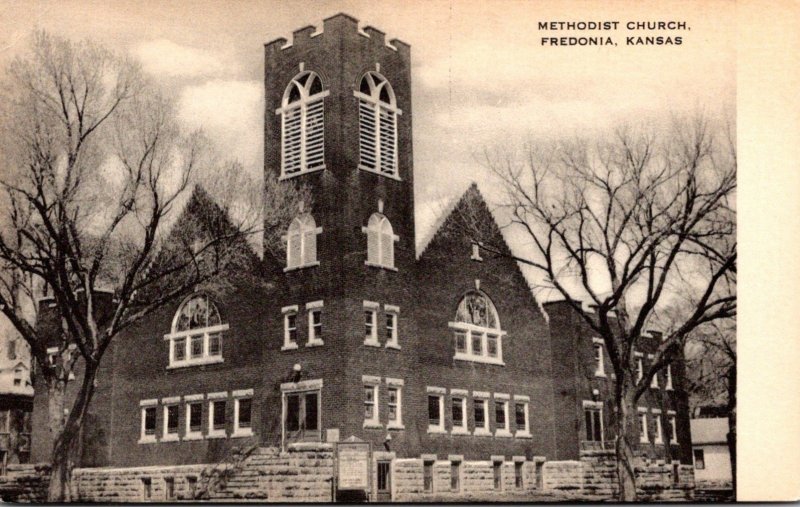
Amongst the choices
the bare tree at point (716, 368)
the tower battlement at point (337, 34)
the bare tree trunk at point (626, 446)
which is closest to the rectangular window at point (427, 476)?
the bare tree trunk at point (626, 446)

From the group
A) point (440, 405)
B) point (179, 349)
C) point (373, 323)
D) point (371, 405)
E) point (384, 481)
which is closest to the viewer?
point (384, 481)

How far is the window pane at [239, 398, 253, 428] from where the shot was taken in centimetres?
2194

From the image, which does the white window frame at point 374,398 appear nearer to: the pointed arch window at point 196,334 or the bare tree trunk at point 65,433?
the pointed arch window at point 196,334

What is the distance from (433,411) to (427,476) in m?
1.36

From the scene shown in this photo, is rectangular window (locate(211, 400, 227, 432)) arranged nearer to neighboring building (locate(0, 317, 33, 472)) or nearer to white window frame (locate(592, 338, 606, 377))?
neighboring building (locate(0, 317, 33, 472))

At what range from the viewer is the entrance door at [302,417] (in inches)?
A: 830

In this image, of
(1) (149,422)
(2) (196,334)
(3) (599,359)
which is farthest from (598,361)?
(1) (149,422)

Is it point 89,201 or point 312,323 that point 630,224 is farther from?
point 89,201

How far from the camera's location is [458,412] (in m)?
22.9

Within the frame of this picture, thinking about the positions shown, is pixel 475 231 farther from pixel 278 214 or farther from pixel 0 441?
pixel 0 441

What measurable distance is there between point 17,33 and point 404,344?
9.47 metres

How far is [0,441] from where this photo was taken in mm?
22125

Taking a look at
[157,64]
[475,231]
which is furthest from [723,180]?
[157,64]

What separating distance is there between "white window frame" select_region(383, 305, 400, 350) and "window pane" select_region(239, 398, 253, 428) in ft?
9.55
